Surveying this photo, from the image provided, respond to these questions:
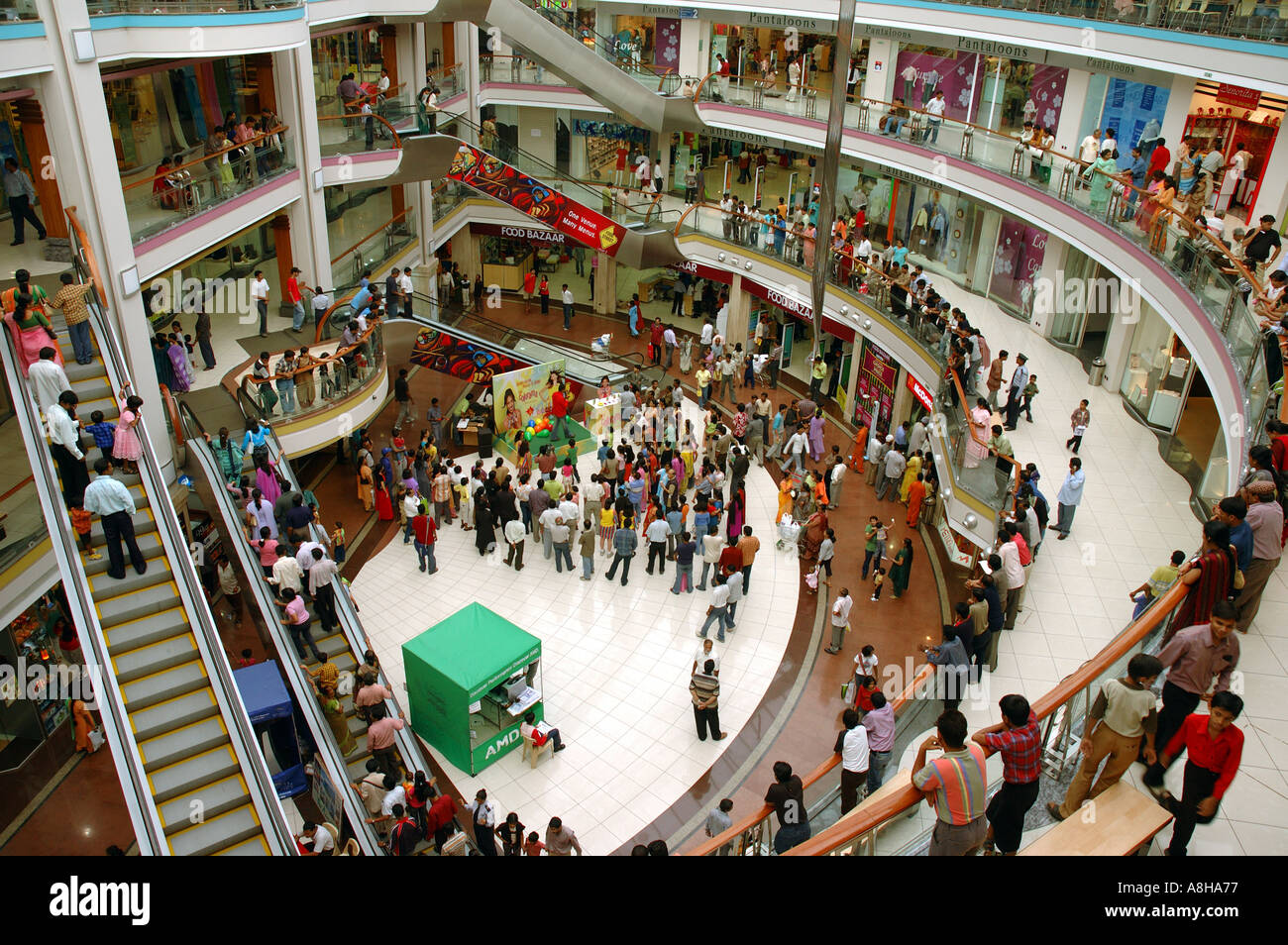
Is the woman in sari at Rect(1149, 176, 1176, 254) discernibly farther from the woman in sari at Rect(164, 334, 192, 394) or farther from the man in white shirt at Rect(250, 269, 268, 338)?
the woman in sari at Rect(164, 334, 192, 394)

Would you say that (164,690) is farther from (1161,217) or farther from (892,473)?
(1161,217)

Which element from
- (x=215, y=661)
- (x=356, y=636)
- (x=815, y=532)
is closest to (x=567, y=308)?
(x=815, y=532)

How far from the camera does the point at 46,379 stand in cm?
1040

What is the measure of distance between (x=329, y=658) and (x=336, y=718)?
0.96m

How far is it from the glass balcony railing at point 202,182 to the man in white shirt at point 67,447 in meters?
4.69

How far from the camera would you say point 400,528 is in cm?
1756

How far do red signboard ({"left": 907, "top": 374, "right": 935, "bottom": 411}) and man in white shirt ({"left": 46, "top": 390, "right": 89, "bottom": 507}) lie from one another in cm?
1349

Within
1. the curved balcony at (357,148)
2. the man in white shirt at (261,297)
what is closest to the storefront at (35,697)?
the man in white shirt at (261,297)

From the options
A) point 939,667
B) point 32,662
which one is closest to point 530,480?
point 32,662

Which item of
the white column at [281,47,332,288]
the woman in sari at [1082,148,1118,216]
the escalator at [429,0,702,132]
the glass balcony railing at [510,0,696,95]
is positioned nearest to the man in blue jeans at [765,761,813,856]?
the woman in sari at [1082,148,1118,216]

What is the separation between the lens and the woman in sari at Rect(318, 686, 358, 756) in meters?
11.4

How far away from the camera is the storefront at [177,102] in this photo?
17891mm

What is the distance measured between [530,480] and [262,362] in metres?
5.04
